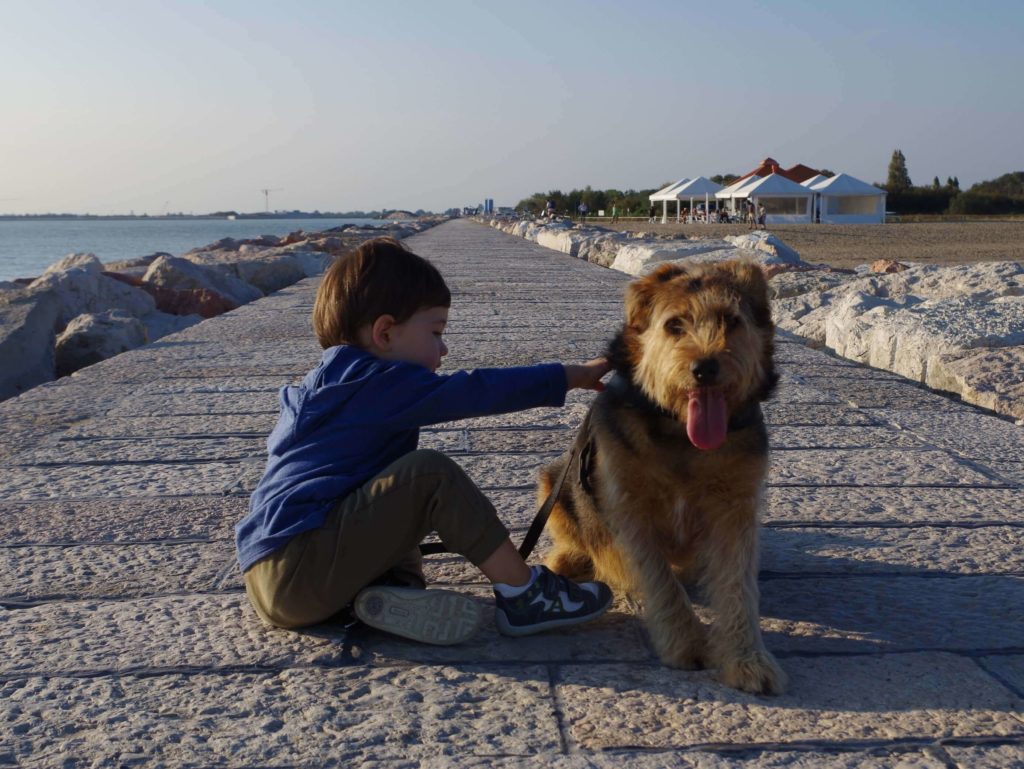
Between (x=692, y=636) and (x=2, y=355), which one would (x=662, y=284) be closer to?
(x=692, y=636)

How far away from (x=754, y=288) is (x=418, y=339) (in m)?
0.96

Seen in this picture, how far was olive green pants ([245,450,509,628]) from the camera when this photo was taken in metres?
2.78

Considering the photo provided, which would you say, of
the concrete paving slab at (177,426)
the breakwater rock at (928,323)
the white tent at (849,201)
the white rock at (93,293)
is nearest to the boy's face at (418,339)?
the breakwater rock at (928,323)

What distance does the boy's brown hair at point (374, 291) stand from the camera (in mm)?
2943

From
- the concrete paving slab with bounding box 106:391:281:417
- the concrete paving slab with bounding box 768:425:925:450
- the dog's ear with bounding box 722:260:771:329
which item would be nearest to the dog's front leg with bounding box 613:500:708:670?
the dog's ear with bounding box 722:260:771:329

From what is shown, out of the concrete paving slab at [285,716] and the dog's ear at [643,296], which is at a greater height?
the dog's ear at [643,296]

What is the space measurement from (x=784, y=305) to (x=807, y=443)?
18.7ft

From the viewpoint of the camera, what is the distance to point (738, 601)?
270 centimetres

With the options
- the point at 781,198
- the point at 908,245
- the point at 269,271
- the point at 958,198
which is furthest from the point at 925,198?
the point at 269,271

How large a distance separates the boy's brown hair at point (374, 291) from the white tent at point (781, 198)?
4843 cm

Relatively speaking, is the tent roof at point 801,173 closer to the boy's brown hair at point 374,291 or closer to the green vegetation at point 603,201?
the green vegetation at point 603,201

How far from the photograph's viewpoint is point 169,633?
2818 mm

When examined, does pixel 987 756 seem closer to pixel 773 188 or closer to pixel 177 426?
pixel 177 426

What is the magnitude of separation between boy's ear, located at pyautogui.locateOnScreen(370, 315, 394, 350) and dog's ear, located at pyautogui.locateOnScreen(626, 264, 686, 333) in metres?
0.68
